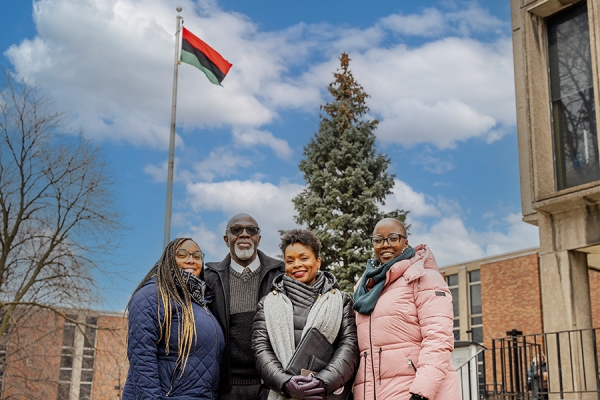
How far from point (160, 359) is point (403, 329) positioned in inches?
60.5

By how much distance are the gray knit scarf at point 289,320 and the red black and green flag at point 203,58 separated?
1469cm

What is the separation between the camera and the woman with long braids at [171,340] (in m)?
4.09

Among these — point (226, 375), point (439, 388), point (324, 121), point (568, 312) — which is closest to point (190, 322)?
point (226, 375)

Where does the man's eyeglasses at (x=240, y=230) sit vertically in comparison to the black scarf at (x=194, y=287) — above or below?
above

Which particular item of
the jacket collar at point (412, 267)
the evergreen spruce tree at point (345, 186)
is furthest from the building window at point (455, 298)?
the jacket collar at point (412, 267)

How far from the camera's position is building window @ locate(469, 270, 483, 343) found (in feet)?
130

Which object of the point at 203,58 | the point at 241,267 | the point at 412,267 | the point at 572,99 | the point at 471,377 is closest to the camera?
the point at 412,267

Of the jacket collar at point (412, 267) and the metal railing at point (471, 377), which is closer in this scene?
the jacket collar at point (412, 267)

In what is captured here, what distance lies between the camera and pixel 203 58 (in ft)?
62.0

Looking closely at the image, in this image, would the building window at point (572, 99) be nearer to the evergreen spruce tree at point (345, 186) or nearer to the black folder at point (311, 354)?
the black folder at point (311, 354)

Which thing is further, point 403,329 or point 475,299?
point 475,299

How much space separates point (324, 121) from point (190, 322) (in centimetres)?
2360

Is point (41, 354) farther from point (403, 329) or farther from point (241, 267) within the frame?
point (403, 329)

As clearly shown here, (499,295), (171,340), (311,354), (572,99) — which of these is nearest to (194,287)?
(171,340)
